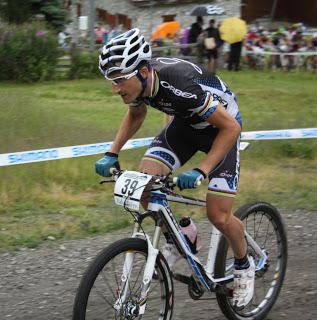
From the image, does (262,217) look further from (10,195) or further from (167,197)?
(10,195)

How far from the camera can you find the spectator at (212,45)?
72.7ft

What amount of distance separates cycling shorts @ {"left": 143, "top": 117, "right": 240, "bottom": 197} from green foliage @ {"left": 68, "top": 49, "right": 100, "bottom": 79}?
18276mm

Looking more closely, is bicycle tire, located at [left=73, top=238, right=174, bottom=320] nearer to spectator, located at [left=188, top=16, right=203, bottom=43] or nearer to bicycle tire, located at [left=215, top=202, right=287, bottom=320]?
bicycle tire, located at [left=215, top=202, right=287, bottom=320]

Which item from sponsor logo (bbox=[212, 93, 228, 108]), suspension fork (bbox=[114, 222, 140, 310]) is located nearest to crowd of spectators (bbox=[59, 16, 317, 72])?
sponsor logo (bbox=[212, 93, 228, 108])

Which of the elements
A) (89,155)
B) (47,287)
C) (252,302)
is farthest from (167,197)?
(89,155)

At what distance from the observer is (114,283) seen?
3.82 metres

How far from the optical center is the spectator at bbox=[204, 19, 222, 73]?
22156mm

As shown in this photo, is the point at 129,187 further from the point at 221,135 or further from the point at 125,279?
the point at 221,135

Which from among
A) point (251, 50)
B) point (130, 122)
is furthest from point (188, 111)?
point (251, 50)

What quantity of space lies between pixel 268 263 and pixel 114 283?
1.47 m

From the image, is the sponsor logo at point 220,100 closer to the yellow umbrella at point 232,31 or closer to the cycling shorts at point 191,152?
the cycling shorts at point 191,152

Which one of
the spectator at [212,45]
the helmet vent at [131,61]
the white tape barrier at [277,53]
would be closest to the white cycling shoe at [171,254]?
the helmet vent at [131,61]

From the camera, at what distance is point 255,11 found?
3456cm

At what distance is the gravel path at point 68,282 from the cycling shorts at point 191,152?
1.08 m
